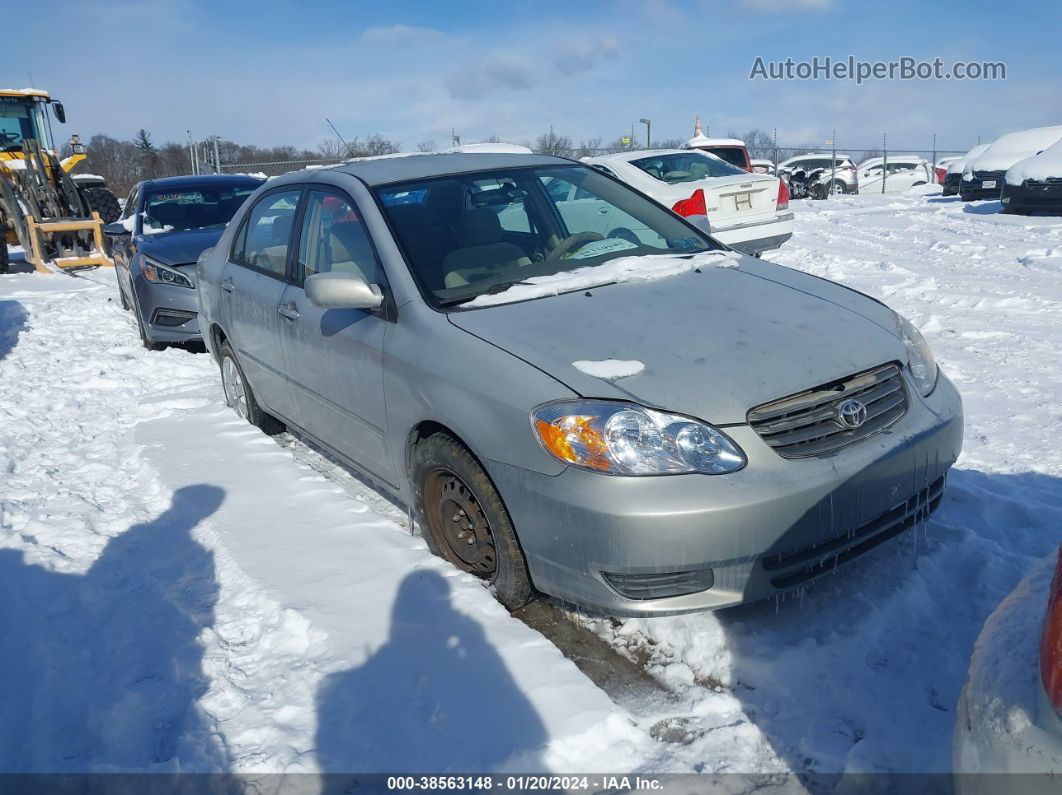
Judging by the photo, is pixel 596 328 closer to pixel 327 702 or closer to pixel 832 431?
pixel 832 431

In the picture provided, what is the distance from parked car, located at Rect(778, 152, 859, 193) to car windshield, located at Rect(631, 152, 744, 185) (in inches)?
643

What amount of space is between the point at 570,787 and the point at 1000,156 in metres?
19.1

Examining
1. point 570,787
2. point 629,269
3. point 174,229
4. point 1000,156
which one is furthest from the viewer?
point 1000,156

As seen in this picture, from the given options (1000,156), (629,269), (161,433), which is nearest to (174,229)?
(161,433)

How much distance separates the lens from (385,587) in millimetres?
3221

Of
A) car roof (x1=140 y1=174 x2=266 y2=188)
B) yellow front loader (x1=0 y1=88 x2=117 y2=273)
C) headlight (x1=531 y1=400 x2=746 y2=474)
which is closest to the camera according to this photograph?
headlight (x1=531 y1=400 x2=746 y2=474)

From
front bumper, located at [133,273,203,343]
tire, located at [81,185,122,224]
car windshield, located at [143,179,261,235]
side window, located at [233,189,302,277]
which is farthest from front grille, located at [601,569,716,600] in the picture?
tire, located at [81,185,122,224]

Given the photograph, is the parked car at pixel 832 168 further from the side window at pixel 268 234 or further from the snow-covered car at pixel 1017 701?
the snow-covered car at pixel 1017 701

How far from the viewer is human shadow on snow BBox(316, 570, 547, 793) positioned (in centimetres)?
237

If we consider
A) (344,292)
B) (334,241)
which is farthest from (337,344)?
(334,241)

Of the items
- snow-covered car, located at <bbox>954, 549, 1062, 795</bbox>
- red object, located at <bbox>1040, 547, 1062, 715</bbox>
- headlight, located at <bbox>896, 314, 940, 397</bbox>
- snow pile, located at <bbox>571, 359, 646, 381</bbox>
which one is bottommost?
snow-covered car, located at <bbox>954, 549, 1062, 795</bbox>

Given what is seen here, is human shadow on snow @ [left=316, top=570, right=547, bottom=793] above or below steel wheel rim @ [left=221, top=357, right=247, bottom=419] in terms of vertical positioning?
below

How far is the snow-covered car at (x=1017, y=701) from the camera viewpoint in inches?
53.0

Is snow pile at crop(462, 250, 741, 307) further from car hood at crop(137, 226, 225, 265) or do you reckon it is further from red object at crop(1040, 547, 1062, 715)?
car hood at crop(137, 226, 225, 265)
